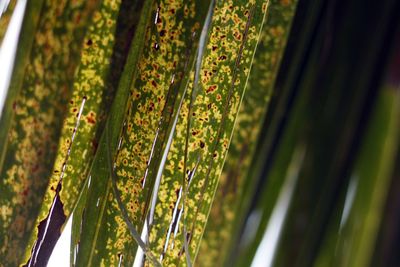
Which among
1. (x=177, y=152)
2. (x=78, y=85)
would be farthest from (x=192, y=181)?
(x=78, y=85)

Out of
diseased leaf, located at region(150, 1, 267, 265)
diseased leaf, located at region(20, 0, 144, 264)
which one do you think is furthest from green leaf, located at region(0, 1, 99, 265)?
diseased leaf, located at region(150, 1, 267, 265)

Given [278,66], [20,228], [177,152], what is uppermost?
[278,66]

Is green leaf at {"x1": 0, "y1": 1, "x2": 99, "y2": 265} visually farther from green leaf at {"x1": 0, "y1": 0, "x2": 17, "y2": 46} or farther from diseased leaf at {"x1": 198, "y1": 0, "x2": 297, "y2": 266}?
diseased leaf at {"x1": 198, "y1": 0, "x2": 297, "y2": 266}

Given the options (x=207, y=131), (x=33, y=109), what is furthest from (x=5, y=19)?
(x=207, y=131)

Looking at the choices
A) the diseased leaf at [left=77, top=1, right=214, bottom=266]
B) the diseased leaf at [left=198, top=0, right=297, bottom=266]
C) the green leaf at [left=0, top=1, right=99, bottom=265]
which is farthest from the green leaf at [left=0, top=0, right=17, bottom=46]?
the diseased leaf at [left=198, top=0, right=297, bottom=266]

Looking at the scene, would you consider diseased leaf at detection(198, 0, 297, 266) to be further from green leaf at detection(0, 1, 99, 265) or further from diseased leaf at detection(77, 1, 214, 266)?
green leaf at detection(0, 1, 99, 265)

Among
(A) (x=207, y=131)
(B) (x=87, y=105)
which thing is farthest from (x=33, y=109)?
(A) (x=207, y=131)

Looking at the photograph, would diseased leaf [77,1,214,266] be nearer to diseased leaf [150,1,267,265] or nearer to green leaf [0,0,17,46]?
diseased leaf [150,1,267,265]

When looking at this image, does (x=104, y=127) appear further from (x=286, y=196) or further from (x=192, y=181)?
(x=286, y=196)

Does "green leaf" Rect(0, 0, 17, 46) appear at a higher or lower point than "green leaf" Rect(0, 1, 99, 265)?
higher

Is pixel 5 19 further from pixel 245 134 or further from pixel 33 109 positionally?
pixel 245 134

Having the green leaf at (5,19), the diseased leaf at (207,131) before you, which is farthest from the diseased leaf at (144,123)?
the green leaf at (5,19)
